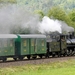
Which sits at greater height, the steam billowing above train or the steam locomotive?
the steam billowing above train

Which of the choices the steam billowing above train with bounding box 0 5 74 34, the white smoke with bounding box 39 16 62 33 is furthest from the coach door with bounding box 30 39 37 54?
the white smoke with bounding box 39 16 62 33

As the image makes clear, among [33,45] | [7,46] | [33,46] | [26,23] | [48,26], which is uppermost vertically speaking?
[26,23]

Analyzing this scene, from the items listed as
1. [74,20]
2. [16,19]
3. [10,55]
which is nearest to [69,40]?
[16,19]

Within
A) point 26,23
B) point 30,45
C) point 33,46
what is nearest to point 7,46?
point 30,45

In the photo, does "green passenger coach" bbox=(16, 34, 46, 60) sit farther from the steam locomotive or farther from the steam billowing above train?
the steam billowing above train

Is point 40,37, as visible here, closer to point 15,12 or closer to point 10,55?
point 10,55

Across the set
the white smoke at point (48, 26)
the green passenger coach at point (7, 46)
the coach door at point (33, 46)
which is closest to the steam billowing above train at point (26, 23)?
the white smoke at point (48, 26)

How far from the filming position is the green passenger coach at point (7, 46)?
31672 millimetres

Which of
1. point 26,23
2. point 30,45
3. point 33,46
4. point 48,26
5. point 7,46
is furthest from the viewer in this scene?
point 48,26

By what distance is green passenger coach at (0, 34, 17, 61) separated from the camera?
3167cm

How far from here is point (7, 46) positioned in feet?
106

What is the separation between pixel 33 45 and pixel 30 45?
2.06ft

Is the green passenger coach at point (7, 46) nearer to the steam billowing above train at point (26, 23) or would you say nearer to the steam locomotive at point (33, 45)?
the steam locomotive at point (33, 45)

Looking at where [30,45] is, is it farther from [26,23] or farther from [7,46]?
[26,23]
